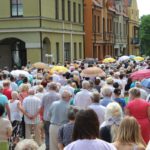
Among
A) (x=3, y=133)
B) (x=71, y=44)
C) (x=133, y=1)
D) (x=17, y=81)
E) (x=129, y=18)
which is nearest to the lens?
(x=3, y=133)

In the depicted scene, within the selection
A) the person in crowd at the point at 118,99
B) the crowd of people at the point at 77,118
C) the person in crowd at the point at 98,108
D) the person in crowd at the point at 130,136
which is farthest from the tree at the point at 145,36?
the person in crowd at the point at 130,136

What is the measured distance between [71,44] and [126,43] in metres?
34.8

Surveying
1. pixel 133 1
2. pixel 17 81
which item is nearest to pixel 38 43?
pixel 17 81

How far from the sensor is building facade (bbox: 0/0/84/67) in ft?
135

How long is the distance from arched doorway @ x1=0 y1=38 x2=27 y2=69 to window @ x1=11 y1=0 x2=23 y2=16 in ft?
8.65

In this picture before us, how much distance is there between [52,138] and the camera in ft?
39.8

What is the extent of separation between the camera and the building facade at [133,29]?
293 ft

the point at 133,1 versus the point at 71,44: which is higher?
the point at 133,1

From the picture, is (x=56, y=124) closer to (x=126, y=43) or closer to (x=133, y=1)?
(x=126, y=43)

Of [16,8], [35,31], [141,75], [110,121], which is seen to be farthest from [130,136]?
[16,8]

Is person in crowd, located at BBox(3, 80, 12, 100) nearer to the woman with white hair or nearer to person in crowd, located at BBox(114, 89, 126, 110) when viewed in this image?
person in crowd, located at BBox(114, 89, 126, 110)

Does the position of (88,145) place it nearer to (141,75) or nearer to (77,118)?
Result: (77,118)

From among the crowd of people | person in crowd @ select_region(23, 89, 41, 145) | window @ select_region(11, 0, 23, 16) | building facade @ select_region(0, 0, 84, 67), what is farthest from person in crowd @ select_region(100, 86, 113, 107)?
window @ select_region(11, 0, 23, 16)

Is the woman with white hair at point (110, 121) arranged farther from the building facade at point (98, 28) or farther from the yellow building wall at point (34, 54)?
the building facade at point (98, 28)
